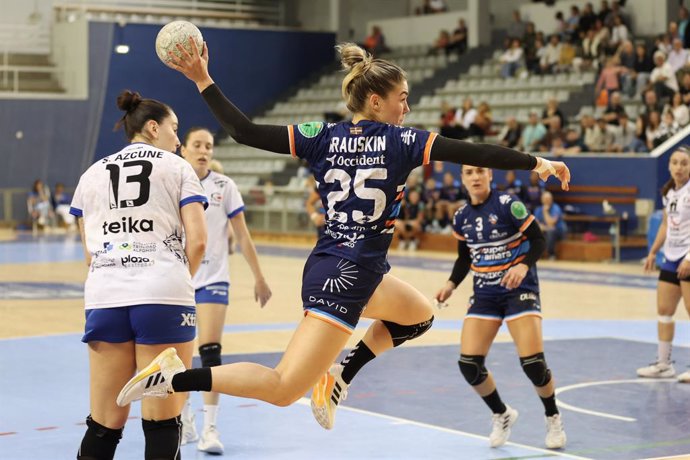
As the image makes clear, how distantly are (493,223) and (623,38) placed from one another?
18.9 metres

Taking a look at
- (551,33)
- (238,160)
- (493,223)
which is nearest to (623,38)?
(551,33)

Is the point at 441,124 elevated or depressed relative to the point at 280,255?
elevated

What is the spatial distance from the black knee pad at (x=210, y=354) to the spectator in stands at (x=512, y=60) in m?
21.5

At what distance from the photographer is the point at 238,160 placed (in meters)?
33.3

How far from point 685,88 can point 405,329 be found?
58.0 feet

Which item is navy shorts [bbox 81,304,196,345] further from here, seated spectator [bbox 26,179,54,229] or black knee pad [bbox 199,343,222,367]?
seated spectator [bbox 26,179,54,229]

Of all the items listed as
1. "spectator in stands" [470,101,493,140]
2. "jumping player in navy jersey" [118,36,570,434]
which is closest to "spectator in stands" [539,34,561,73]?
"spectator in stands" [470,101,493,140]

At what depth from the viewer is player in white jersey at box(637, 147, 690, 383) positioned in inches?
394

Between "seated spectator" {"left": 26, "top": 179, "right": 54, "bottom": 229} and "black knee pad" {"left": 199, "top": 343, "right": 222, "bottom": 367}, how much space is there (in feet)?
81.0

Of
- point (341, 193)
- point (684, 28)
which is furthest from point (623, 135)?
point (341, 193)

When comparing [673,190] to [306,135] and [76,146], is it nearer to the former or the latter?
[306,135]

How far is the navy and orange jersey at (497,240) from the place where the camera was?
25.4 ft

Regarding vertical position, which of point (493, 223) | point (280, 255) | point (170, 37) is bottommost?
point (280, 255)

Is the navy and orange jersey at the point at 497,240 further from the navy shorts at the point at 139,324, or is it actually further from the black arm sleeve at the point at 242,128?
the navy shorts at the point at 139,324
